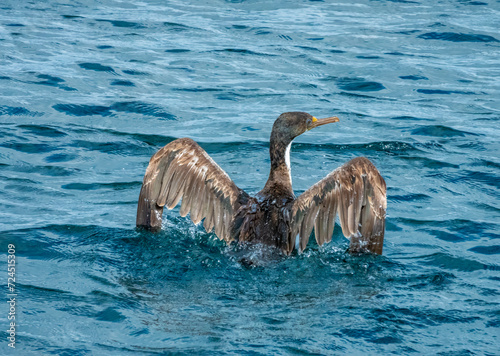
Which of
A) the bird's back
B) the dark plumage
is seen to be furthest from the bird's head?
the bird's back

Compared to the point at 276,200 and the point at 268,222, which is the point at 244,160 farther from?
the point at 268,222

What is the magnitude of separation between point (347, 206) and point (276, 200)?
650 mm

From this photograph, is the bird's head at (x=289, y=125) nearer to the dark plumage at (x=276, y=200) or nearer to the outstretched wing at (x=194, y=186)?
the dark plumage at (x=276, y=200)

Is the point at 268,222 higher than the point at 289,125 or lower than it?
lower

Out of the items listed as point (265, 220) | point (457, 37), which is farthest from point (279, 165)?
point (457, 37)

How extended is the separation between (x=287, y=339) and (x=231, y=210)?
6.63 ft

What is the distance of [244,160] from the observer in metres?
9.19

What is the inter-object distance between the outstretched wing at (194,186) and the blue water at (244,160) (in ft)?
0.82

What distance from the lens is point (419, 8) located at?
17.2 meters

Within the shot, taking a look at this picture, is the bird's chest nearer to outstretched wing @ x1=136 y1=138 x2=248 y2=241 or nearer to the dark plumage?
the dark plumage

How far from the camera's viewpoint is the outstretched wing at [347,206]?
646 centimetres

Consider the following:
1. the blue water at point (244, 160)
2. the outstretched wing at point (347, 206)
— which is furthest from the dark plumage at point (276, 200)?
the blue water at point (244, 160)

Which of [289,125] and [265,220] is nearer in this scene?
[265,220]

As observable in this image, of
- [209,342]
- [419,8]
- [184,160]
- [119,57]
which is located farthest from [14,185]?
[419,8]
